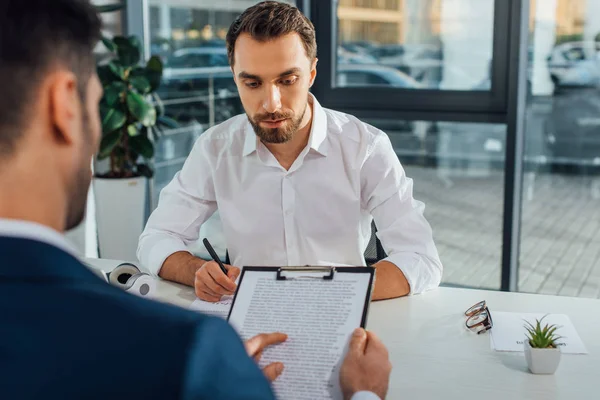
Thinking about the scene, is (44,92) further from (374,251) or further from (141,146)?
(141,146)

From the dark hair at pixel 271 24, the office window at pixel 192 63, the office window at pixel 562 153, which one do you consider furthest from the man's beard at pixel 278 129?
the office window at pixel 192 63

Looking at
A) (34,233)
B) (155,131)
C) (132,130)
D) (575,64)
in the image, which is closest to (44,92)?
(34,233)

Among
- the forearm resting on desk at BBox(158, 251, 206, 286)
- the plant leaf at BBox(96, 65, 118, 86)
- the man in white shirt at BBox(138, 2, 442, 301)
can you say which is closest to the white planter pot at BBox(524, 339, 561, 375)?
the man in white shirt at BBox(138, 2, 442, 301)

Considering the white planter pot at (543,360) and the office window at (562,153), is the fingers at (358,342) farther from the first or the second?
the office window at (562,153)

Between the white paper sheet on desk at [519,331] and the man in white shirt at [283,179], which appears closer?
the white paper sheet on desk at [519,331]

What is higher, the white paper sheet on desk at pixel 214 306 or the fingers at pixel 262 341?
the fingers at pixel 262 341

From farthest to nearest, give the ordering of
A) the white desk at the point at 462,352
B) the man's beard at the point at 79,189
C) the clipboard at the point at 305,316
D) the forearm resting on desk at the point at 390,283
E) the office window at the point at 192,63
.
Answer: the office window at the point at 192,63 < the forearm resting on desk at the point at 390,283 < the white desk at the point at 462,352 < the clipboard at the point at 305,316 < the man's beard at the point at 79,189

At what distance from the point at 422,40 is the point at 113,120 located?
1.54 m

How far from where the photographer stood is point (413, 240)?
189 cm

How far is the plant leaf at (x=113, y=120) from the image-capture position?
11.4ft

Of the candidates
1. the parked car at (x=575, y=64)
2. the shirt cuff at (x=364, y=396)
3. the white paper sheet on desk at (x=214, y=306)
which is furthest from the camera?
the parked car at (x=575, y=64)

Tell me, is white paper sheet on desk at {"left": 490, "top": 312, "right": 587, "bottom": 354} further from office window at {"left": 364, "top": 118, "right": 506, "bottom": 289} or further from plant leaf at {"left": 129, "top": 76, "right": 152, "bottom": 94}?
plant leaf at {"left": 129, "top": 76, "right": 152, "bottom": 94}

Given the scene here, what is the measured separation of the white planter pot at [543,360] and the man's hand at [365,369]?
385 millimetres

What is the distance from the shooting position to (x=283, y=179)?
6.68 ft
